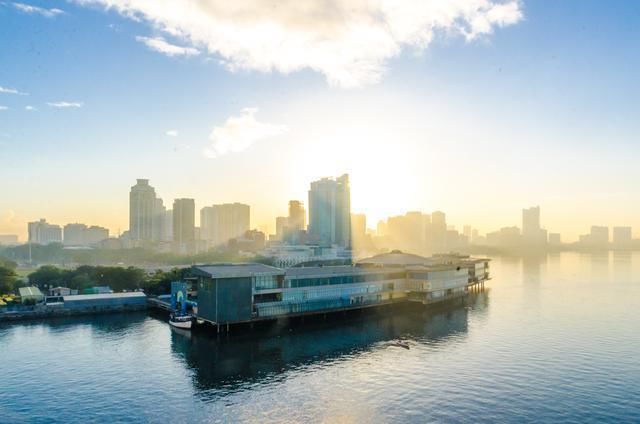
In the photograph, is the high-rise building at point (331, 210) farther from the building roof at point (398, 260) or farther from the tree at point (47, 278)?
A: the tree at point (47, 278)

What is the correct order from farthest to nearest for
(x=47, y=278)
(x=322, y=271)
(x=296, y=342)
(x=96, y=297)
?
(x=47, y=278) → (x=96, y=297) → (x=322, y=271) → (x=296, y=342)

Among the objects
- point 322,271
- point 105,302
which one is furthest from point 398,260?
point 105,302

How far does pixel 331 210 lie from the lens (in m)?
192

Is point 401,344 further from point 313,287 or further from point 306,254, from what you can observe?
point 306,254

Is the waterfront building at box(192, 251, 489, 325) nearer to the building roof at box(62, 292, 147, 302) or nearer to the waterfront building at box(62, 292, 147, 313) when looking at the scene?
the waterfront building at box(62, 292, 147, 313)

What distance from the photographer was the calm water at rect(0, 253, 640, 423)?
26.7m

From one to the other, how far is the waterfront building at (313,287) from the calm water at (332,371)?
2.75m

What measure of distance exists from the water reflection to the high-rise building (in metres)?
130

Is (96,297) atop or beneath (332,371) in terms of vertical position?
atop

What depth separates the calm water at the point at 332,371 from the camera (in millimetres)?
26656

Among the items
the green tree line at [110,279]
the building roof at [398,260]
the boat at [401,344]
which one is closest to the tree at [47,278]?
the green tree line at [110,279]

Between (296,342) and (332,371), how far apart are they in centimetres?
989

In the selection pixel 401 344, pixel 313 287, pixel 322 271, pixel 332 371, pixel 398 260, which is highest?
pixel 322 271

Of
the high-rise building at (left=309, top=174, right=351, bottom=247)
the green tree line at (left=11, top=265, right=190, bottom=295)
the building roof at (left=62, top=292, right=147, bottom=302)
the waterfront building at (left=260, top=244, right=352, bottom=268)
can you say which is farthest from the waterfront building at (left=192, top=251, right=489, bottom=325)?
the high-rise building at (left=309, top=174, right=351, bottom=247)
